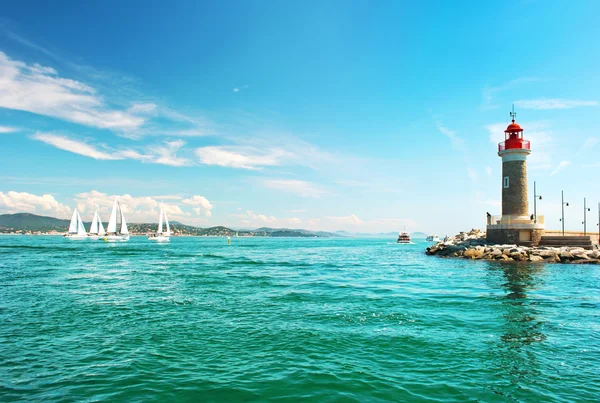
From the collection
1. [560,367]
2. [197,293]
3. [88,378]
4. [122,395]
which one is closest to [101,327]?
[88,378]

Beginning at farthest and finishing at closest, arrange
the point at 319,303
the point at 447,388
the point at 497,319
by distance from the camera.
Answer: the point at 319,303 → the point at 497,319 → the point at 447,388

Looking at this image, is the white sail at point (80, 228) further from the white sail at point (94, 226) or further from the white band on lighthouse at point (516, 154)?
the white band on lighthouse at point (516, 154)

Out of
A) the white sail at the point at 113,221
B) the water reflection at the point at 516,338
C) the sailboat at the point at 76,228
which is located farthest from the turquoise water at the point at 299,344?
the sailboat at the point at 76,228

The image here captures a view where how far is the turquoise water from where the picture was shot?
27.9 ft

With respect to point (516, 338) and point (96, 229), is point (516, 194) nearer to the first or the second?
point (516, 338)

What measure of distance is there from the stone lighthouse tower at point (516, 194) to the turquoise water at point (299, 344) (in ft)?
71.1

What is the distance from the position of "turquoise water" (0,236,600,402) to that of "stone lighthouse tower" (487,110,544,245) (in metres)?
21.7

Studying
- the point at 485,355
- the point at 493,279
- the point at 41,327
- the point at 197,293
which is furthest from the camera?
the point at 493,279

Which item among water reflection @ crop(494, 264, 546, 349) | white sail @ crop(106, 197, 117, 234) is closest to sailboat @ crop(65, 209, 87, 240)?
white sail @ crop(106, 197, 117, 234)

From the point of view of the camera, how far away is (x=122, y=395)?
8172mm

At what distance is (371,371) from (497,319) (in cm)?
830

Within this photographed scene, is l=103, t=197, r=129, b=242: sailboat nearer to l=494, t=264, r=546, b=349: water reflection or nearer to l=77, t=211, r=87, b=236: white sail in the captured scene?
l=77, t=211, r=87, b=236: white sail

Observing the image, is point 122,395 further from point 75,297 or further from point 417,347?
point 75,297

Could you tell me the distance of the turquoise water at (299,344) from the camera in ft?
27.9
